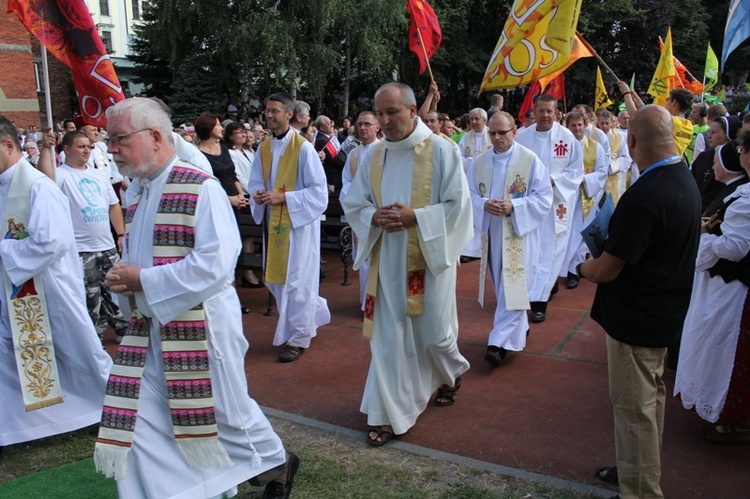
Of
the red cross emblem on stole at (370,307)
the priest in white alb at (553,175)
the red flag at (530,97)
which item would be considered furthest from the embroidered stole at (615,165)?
the red cross emblem on stole at (370,307)

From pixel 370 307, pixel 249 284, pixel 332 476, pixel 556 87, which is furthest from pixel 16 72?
pixel 332 476

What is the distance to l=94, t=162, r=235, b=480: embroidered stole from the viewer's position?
9.73 feet

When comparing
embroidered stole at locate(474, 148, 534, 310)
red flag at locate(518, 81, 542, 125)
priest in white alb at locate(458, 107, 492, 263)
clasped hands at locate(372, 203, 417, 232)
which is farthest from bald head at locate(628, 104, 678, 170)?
red flag at locate(518, 81, 542, 125)

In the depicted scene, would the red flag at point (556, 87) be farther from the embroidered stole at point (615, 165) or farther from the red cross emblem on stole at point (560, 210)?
the red cross emblem on stole at point (560, 210)

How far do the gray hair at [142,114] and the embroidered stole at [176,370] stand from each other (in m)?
0.20

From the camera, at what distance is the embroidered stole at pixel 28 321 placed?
4.18 meters

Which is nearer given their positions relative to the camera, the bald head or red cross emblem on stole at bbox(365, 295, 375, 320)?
A: the bald head

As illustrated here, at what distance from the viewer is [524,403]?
193 inches

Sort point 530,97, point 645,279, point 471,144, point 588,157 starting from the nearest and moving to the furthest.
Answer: point 645,279, point 588,157, point 471,144, point 530,97

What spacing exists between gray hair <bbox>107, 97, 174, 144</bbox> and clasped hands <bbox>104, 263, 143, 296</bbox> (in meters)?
0.62

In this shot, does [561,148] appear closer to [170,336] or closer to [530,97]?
[530,97]

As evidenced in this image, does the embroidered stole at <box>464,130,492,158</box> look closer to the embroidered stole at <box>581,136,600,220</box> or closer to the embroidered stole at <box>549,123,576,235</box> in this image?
the embroidered stole at <box>581,136,600,220</box>

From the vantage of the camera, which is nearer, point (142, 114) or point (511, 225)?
point (142, 114)

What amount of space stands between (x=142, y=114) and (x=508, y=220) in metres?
3.59
